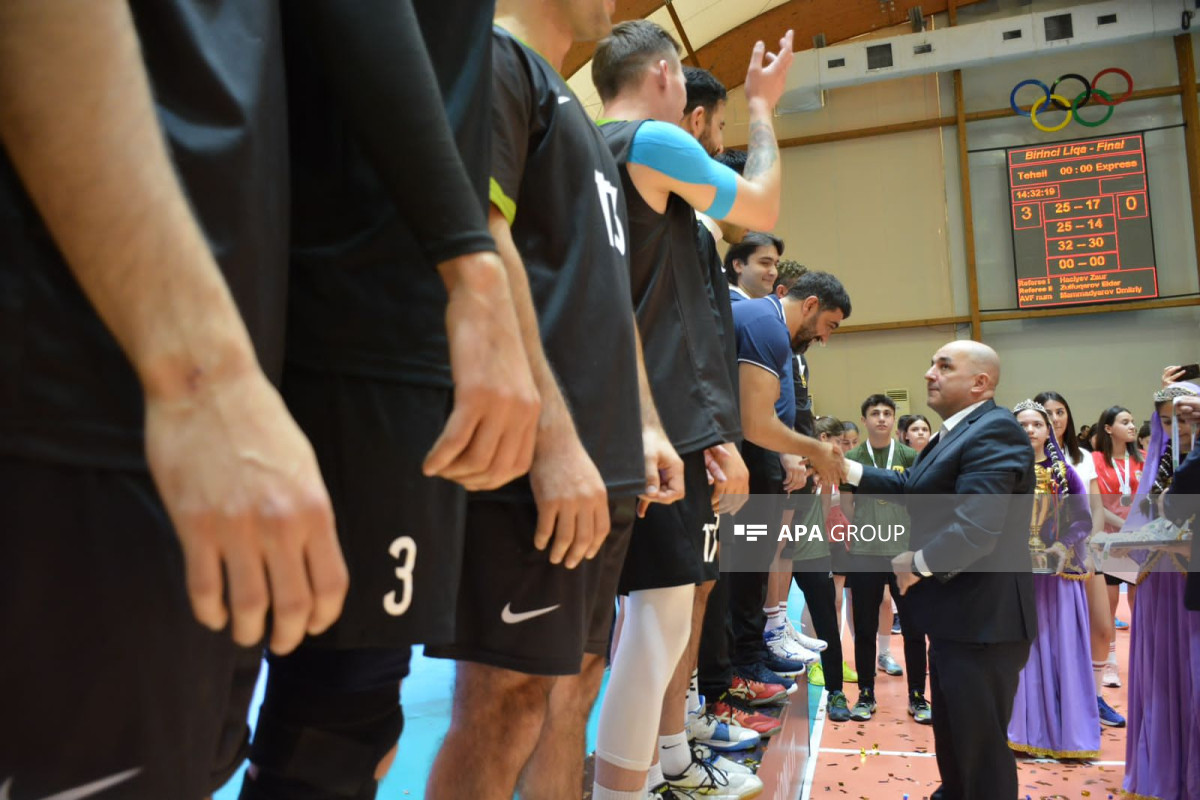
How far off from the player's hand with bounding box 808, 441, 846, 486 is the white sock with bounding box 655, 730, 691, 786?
3.72ft

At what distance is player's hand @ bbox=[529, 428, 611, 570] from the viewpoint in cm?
114

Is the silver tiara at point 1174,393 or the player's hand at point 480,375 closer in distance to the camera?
the player's hand at point 480,375

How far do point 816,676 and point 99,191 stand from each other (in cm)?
621

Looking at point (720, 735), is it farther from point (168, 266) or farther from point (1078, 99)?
point (1078, 99)

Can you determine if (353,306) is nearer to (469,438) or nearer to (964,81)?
(469,438)

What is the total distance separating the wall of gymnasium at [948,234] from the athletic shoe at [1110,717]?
22.9 feet

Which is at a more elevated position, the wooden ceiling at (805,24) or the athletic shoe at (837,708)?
the wooden ceiling at (805,24)

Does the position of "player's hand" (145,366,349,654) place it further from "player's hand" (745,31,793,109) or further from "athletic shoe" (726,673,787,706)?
"athletic shoe" (726,673,787,706)

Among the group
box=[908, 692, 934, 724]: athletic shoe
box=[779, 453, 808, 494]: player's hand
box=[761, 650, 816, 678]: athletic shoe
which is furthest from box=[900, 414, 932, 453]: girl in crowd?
box=[779, 453, 808, 494]: player's hand

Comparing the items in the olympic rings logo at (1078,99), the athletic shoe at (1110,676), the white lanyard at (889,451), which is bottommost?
the athletic shoe at (1110,676)

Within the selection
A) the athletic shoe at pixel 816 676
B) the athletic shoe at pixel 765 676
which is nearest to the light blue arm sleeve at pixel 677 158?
the athletic shoe at pixel 765 676

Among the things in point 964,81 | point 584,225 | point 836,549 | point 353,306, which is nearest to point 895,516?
point 836,549

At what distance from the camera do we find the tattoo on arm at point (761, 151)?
7.18ft

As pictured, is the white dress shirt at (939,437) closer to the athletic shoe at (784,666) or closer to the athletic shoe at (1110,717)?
the athletic shoe at (784,666)
